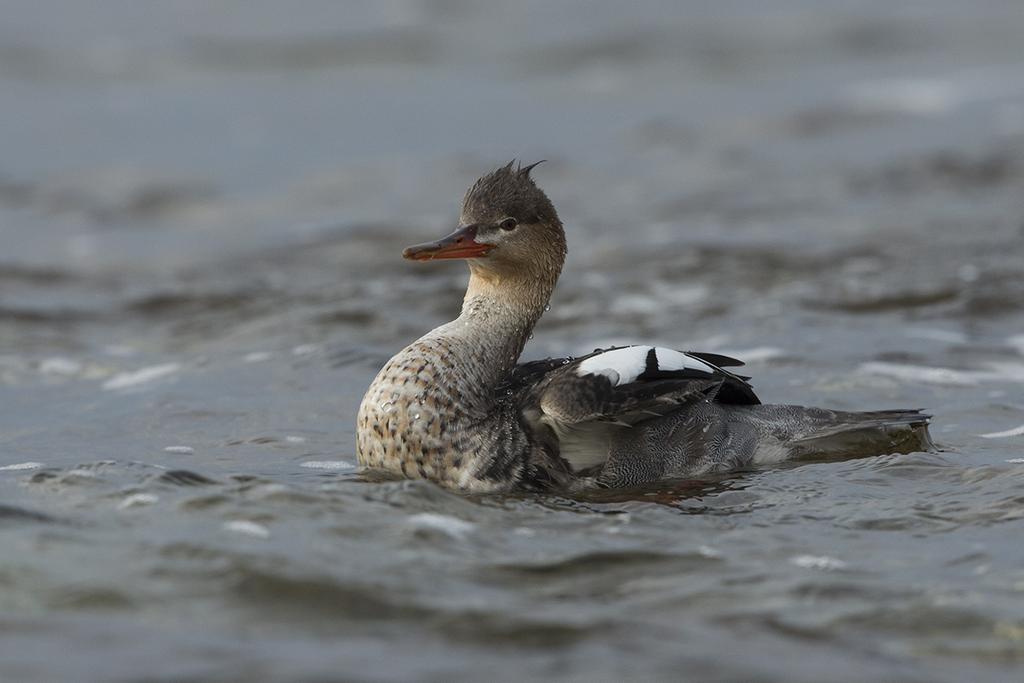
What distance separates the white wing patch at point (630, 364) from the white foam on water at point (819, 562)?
1.22 metres

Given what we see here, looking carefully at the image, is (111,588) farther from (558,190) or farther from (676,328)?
(558,190)

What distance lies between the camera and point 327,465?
6871mm

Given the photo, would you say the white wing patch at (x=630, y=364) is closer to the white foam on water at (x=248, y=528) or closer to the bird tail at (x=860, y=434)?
the bird tail at (x=860, y=434)

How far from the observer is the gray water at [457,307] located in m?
4.68

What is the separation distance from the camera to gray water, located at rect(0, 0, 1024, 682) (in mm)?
4684

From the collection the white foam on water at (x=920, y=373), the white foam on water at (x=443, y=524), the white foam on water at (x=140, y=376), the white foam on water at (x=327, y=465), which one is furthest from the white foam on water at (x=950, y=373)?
the white foam on water at (x=140, y=376)

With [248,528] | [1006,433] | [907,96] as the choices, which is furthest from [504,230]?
[907,96]

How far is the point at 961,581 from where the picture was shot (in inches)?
200

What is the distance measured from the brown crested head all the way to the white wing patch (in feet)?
2.48

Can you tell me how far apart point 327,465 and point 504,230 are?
136 cm

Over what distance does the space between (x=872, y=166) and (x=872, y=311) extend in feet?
17.4

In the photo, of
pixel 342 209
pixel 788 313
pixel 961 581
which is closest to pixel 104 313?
pixel 342 209

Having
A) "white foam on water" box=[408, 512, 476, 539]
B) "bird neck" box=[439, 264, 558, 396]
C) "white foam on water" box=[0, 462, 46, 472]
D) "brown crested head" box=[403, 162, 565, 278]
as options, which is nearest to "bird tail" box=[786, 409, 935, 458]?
"bird neck" box=[439, 264, 558, 396]

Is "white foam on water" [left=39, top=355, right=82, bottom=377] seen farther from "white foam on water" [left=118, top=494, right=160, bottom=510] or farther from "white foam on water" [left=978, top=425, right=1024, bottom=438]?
"white foam on water" [left=978, top=425, right=1024, bottom=438]
